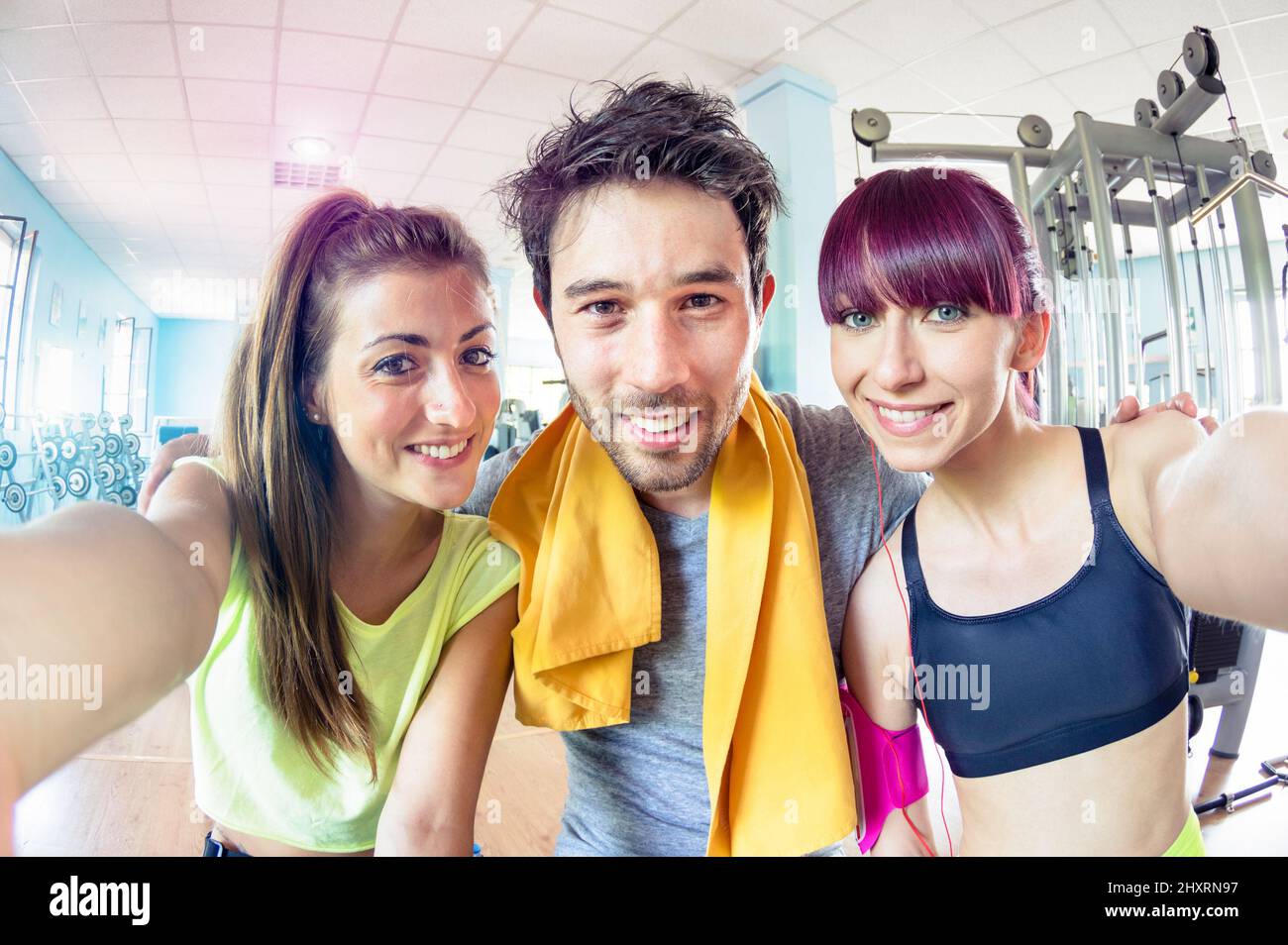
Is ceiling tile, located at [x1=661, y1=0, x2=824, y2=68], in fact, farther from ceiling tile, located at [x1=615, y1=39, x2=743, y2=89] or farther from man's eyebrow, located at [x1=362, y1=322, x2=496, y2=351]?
man's eyebrow, located at [x1=362, y1=322, x2=496, y2=351]

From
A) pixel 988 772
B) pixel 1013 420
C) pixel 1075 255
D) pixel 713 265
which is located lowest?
pixel 988 772

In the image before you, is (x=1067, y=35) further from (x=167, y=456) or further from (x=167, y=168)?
(x=167, y=168)

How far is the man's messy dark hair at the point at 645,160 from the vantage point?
427 mm

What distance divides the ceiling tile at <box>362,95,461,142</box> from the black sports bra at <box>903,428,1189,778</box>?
939 mm

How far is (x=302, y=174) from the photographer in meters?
0.55

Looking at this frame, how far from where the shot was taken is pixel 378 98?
1.01 metres

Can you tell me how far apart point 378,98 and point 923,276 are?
1.08 metres

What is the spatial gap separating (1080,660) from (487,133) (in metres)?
1.04

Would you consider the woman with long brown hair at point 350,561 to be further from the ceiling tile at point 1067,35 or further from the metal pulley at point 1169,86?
the metal pulley at point 1169,86

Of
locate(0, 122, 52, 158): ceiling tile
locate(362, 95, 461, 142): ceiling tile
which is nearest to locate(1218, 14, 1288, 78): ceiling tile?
locate(362, 95, 461, 142): ceiling tile

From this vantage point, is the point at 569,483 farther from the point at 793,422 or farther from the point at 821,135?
the point at 821,135

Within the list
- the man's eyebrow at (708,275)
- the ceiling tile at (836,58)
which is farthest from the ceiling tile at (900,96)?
the man's eyebrow at (708,275)

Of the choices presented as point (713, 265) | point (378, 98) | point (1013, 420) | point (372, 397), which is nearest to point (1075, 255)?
point (1013, 420)

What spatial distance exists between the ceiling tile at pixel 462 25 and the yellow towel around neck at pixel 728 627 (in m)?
0.86
